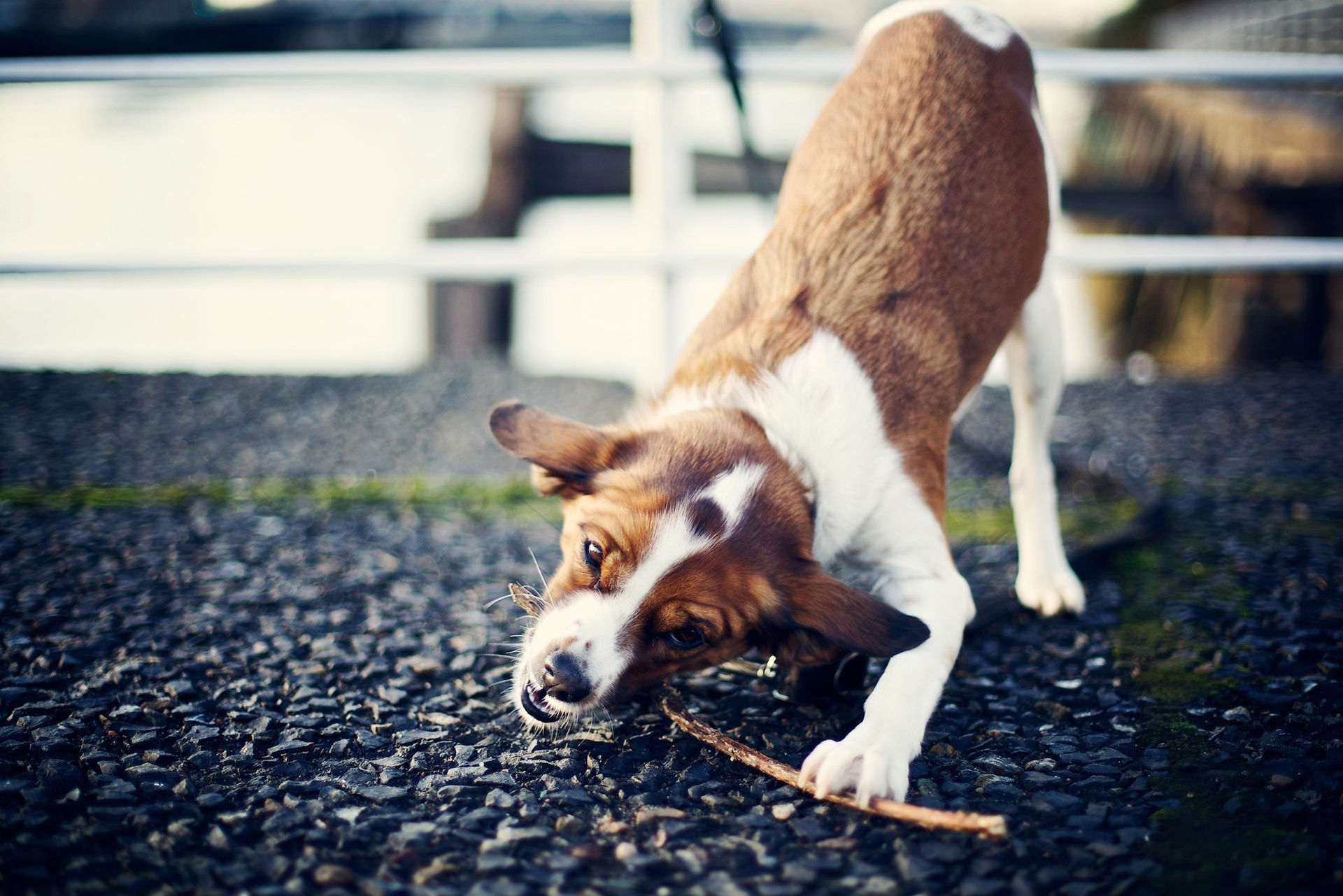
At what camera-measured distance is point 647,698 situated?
192cm

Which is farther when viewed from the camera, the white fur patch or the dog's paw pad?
the white fur patch

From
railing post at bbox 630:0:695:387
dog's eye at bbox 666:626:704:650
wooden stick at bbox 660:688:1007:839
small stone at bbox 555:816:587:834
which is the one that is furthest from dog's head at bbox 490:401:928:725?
railing post at bbox 630:0:695:387

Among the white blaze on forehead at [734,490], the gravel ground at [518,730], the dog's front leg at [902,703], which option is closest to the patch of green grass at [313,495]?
the gravel ground at [518,730]

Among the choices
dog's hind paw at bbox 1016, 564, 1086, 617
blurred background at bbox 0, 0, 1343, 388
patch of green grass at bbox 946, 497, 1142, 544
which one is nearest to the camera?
dog's hind paw at bbox 1016, 564, 1086, 617

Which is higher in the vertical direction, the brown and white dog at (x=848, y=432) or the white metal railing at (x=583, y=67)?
the white metal railing at (x=583, y=67)

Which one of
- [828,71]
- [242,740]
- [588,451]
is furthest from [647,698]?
[828,71]

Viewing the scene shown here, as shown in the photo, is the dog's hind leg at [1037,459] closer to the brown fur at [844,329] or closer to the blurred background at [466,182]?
the brown fur at [844,329]

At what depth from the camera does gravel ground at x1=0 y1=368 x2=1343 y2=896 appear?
4.53 ft

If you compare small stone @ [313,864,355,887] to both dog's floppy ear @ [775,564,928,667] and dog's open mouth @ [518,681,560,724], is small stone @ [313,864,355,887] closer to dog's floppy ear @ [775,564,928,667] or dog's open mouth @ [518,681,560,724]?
dog's open mouth @ [518,681,560,724]

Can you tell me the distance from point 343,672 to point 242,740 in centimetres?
29

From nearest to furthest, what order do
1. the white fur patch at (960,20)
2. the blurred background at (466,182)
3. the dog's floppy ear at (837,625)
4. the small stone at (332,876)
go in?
the small stone at (332,876), the dog's floppy ear at (837,625), the white fur patch at (960,20), the blurred background at (466,182)

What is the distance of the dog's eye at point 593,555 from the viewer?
188 cm

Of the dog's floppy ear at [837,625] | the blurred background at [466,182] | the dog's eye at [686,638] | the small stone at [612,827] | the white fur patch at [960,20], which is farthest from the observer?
the blurred background at [466,182]

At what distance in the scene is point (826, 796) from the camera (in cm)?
156
